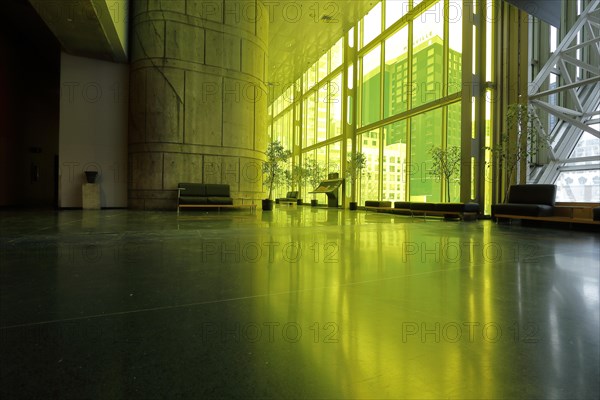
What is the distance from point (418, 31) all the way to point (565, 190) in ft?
22.9

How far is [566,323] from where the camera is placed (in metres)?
1.51

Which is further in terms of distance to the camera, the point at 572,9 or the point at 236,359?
the point at 572,9

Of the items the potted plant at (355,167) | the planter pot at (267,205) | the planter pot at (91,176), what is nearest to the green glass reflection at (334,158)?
the potted plant at (355,167)

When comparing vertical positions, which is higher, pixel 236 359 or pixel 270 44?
pixel 270 44

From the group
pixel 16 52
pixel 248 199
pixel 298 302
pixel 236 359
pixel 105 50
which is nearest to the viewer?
pixel 236 359

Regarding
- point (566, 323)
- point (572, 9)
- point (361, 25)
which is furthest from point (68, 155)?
point (572, 9)

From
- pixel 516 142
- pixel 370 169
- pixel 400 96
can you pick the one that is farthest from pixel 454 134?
pixel 370 169

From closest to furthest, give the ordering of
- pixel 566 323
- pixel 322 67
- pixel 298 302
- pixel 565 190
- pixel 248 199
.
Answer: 1. pixel 566 323
2. pixel 298 302
3. pixel 565 190
4. pixel 248 199
5. pixel 322 67

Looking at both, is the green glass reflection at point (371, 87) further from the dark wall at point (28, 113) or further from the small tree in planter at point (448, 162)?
the dark wall at point (28, 113)

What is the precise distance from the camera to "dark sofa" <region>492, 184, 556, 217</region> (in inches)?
263

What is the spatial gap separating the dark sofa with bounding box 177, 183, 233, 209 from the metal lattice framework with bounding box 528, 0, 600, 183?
8.54m

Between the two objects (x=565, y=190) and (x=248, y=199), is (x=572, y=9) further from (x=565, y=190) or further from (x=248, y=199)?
(x=248, y=199)

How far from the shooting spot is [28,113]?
1340cm

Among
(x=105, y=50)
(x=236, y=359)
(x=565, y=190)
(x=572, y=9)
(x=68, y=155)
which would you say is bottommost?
(x=236, y=359)
